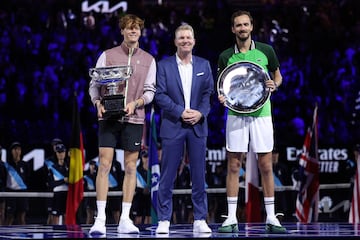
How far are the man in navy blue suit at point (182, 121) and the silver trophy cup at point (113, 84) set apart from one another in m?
0.31

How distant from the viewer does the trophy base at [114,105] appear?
674cm

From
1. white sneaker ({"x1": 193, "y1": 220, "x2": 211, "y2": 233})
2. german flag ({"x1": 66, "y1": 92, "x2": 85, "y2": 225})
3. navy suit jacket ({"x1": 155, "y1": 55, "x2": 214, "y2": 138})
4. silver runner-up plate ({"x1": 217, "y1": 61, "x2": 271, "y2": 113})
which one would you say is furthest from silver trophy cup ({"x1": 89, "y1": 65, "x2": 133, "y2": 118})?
german flag ({"x1": 66, "y1": 92, "x2": 85, "y2": 225})

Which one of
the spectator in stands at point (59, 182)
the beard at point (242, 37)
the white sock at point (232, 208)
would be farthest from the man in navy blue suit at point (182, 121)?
the spectator in stands at point (59, 182)

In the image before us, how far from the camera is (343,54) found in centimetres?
1709

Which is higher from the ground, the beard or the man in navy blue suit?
the beard

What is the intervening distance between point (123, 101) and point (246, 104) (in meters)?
1.02

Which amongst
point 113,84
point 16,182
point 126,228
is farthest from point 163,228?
point 16,182

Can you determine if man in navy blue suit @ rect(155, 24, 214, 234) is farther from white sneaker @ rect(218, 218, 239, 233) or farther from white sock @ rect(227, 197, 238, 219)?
white sock @ rect(227, 197, 238, 219)

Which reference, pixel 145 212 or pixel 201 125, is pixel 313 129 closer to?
pixel 145 212

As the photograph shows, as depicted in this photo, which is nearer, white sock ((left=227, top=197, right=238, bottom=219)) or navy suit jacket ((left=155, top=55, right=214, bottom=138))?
navy suit jacket ((left=155, top=55, right=214, bottom=138))

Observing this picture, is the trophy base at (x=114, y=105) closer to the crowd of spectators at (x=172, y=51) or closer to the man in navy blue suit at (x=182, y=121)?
the man in navy blue suit at (x=182, y=121)

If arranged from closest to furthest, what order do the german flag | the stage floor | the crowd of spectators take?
1. the stage floor
2. the german flag
3. the crowd of spectators

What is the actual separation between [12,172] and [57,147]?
0.76m

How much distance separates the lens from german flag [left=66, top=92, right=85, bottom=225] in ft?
37.5
